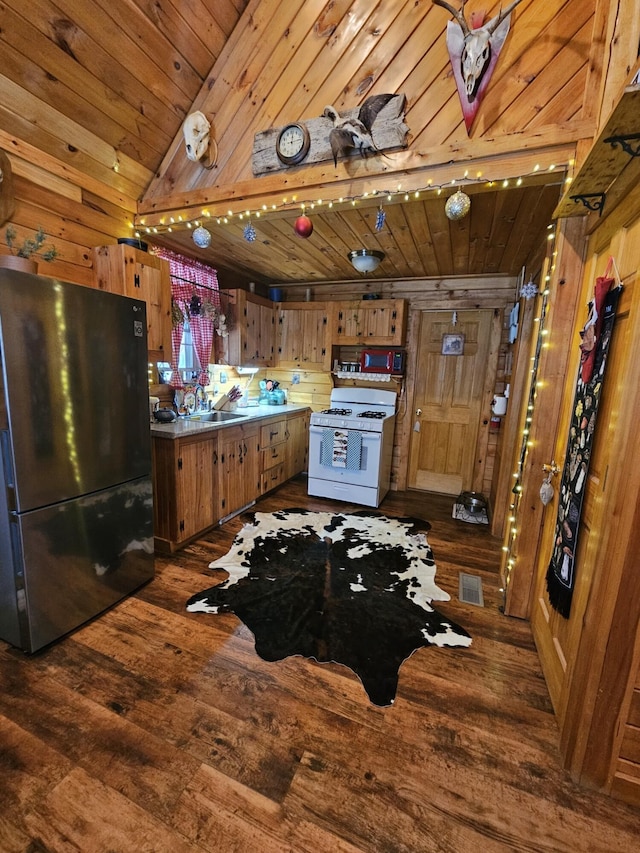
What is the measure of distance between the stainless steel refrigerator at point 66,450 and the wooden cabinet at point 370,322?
2.47 meters

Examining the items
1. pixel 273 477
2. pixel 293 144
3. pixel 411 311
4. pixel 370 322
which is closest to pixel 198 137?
pixel 293 144

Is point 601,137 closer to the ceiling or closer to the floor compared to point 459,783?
closer to the ceiling

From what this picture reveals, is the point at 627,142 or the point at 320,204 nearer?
the point at 627,142

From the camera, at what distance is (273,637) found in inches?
75.7

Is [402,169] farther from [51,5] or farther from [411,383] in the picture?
[411,383]

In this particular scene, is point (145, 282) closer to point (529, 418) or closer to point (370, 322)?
point (370, 322)

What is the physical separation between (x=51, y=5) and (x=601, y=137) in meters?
2.48

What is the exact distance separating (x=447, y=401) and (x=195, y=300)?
290 centimetres

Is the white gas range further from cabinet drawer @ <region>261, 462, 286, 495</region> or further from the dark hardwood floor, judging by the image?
the dark hardwood floor

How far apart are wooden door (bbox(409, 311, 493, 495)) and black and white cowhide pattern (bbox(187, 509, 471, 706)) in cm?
114

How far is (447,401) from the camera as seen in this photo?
4172 mm

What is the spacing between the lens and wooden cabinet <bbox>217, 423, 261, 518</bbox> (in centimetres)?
309

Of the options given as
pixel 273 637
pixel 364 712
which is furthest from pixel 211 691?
pixel 364 712

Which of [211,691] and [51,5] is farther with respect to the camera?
[51,5]
